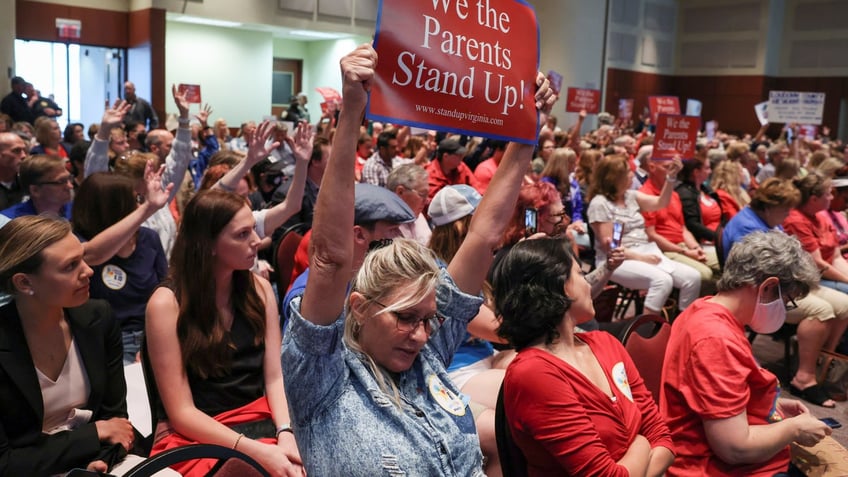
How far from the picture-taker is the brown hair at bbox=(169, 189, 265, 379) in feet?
8.09

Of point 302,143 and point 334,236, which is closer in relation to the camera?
point 334,236

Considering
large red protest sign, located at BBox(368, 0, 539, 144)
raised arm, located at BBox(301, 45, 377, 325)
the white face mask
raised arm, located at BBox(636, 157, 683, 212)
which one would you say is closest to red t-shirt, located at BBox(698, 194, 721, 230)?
raised arm, located at BBox(636, 157, 683, 212)

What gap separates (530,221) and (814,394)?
2.54 meters

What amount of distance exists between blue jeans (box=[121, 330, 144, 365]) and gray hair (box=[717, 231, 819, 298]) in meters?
2.58

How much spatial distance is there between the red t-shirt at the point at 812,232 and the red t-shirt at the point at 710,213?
1338mm

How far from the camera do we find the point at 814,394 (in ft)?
16.1

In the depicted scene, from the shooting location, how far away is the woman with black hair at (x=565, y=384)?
2.02 meters

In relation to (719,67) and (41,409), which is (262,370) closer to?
(41,409)

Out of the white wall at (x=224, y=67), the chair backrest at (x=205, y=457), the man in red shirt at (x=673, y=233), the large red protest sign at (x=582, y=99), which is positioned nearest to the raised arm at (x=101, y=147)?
the chair backrest at (x=205, y=457)

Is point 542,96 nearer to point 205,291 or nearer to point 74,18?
point 205,291

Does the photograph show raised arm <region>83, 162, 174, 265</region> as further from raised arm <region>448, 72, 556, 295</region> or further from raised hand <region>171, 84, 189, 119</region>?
raised hand <region>171, 84, 189, 119</region>

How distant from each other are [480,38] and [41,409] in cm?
172

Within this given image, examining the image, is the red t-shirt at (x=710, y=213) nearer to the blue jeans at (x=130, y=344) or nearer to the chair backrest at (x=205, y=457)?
the blue jeans at (x=130, y=344)

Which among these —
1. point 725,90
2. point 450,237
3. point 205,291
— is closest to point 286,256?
point 450,237
